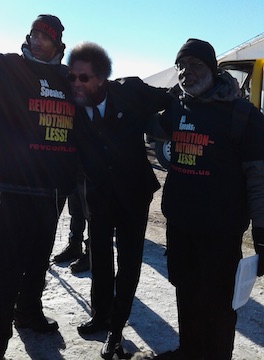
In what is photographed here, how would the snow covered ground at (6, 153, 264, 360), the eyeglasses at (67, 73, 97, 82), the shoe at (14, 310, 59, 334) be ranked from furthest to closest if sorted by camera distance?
the shoe at (14, 310, 59, 334) → the snow covered ground at (6, 153, 264, 360) → the eyeglasses at (67, 73, 97, 82)

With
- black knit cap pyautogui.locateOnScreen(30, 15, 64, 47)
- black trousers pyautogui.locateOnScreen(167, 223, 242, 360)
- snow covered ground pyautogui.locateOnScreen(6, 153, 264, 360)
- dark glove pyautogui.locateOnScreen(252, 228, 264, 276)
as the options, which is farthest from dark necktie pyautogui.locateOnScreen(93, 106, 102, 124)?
snow covered ground pyautogui.locateOnScreen(6, 153, 264, 360)

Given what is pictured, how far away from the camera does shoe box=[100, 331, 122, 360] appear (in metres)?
2.65

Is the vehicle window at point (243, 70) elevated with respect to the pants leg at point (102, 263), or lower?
elevated

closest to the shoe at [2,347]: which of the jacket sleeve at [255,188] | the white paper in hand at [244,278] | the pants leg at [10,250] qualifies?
the pants leg at [10,250]

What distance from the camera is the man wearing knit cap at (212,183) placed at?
219 centimetres

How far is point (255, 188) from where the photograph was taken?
219 cm

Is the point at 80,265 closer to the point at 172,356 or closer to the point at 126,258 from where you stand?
the point at 126,258

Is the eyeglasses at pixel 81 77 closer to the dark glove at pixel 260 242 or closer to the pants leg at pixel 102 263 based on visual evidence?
the pants leg at pixel 102 263

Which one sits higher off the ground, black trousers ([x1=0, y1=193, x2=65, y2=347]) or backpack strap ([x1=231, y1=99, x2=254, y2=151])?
backpack strap ([x1=231, y1=99, x2=254, y2=151])

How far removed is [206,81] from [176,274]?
1.13 meters

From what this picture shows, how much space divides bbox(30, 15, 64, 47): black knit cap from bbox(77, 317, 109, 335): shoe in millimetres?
1855

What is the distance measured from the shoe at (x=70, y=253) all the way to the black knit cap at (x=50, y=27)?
7.48ft

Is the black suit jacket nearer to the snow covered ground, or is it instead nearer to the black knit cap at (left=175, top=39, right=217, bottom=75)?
the black knit cap at (left=175, top=39, right=217, bottom=75)

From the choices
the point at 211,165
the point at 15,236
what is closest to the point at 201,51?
the point at 211,165
